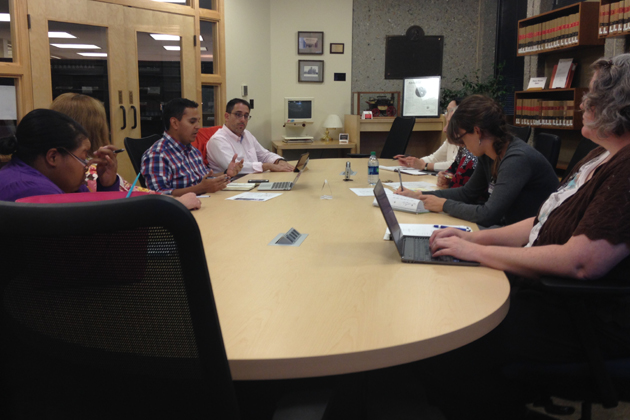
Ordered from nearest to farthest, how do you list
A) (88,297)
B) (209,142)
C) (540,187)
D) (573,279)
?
(88,297) → (573,279) → (540,187) → (209,142)

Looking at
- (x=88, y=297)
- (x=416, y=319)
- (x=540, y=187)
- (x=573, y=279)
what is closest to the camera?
(x=88, y=297)

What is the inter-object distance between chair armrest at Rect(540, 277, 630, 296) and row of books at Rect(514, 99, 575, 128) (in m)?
3.67

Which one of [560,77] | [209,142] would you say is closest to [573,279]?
[209,142]

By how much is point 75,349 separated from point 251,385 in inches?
20.8

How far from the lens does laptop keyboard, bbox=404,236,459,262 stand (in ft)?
4.65

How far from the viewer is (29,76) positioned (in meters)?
3.91

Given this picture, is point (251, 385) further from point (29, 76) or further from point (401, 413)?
point (29, 76)

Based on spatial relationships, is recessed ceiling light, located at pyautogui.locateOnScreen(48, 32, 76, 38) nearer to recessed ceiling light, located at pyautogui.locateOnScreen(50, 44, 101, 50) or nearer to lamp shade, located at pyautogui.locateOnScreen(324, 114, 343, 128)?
recessed ceiling light, located at pyautogui.locateOnScreen(50, 44, 101, 50)

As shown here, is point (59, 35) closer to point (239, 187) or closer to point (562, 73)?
point (239, 187)

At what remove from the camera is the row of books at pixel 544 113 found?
441 cm

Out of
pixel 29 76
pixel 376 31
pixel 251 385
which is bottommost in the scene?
pixel 251 385

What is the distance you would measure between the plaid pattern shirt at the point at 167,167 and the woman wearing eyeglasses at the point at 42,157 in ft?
3.96

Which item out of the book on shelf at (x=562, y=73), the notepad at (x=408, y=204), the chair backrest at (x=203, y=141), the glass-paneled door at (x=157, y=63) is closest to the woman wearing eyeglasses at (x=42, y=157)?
the notepad at (x=408, y=204)

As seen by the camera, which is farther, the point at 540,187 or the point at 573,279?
the point at 540,187
